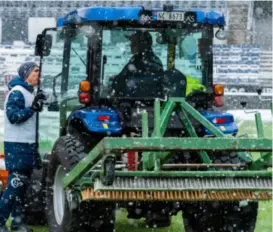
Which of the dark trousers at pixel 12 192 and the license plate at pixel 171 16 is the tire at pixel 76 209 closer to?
the dark trousers at pixel 12 192

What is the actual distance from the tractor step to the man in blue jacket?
61.0 inches

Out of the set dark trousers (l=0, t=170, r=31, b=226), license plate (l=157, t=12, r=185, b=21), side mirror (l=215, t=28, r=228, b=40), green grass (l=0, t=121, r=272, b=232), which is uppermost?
license plate (l=157, t=12, r=185, b=21)

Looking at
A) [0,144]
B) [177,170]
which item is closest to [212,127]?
[177,170]

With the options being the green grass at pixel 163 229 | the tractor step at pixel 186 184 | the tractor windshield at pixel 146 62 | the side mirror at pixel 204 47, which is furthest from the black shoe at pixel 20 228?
the side mirror at pixel 204 47

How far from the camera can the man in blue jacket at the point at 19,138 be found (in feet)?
22.3

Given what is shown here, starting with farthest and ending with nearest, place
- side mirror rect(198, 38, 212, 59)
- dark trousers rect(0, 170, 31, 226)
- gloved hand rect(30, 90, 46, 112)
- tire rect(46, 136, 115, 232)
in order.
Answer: dark trousers rect(0, 170, 31, 226), side mirror rect(198, 38, 212, 59), gloved hand rect(30, 90, 46, 112), tire rect(46, 136, 115, 232)

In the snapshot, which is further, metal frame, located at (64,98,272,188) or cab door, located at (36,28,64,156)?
cab door, located at (36,28,64,156)

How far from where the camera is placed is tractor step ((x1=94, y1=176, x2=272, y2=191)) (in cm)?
541

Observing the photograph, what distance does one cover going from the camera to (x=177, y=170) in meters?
6.04

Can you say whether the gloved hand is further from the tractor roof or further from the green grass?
the green grass

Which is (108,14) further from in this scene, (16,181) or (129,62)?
(16,181)

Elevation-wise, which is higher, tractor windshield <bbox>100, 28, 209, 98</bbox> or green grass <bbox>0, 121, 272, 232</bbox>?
tractor windshield <bbox>100, 28, 209, 98</bbox>

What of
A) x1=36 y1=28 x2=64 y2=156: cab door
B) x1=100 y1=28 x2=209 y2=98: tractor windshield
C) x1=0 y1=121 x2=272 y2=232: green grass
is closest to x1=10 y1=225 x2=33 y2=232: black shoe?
x1=0 y1=121 x2=272 y2=232: green grass

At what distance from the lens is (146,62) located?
653 cm
